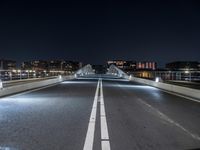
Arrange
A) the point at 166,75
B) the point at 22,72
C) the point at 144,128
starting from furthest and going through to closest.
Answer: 1. the point at 166,75
2. the point at 22,72
3. the point at 144,128

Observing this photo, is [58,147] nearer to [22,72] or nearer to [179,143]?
[179,143]

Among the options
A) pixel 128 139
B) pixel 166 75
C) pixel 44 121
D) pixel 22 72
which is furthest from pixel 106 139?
pixel 166 75

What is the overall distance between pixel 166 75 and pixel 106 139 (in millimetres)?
41362

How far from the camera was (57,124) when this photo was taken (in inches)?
371

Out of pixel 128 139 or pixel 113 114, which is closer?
pixel 128 139

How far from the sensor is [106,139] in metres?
7.47

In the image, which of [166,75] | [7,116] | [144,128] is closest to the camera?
[144,128]

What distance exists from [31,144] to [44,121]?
9.86ft

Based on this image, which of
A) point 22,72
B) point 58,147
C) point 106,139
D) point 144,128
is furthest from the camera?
point 22,72

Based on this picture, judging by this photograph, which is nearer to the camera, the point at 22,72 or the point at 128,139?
the point at 128,139

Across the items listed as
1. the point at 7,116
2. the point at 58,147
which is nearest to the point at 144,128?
the point at 58,147

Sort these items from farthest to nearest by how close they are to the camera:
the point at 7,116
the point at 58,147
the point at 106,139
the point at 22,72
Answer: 1. the point at 22,72
2. the point at 7,116
3. the point at 106,139
4. the point at 58,147

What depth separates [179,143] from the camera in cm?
710

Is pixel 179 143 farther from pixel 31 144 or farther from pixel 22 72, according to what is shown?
pixel 22 72
